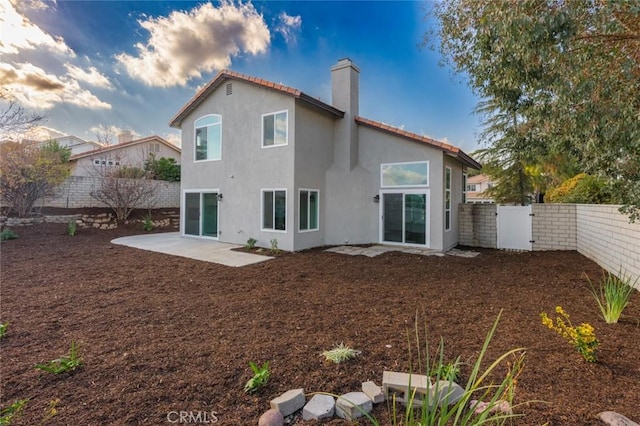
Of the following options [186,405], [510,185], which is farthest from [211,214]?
[510,185]

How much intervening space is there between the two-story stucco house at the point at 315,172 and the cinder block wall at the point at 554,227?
2.78 m

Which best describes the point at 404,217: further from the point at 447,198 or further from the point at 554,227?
the point at 554,227

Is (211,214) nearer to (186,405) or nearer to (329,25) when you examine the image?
(329,25)

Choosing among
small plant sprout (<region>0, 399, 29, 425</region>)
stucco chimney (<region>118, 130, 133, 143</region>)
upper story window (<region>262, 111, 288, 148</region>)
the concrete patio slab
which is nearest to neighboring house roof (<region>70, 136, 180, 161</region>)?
stucco chimney (<region>118, 130, 133, 143</region>)

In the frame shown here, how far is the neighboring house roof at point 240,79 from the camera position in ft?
32.6

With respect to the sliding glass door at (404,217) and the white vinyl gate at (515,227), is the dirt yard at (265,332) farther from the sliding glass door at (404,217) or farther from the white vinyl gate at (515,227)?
the white vinyl gate at (515,227)

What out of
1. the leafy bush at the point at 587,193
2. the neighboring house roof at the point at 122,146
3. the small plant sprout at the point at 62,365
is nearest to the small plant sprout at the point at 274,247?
the small plant sprout at the point at 62,365

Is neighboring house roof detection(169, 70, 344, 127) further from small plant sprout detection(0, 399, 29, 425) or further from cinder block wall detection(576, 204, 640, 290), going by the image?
small plant sprout detection(0, 399, 29, 425)

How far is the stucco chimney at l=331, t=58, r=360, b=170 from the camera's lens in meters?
11.5

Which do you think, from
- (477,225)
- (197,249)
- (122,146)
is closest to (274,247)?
(197,249)

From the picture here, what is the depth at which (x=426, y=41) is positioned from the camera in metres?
7.15

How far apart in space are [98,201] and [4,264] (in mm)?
9525

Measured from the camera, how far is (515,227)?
1131 cm

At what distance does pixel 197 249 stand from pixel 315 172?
5.05 m
